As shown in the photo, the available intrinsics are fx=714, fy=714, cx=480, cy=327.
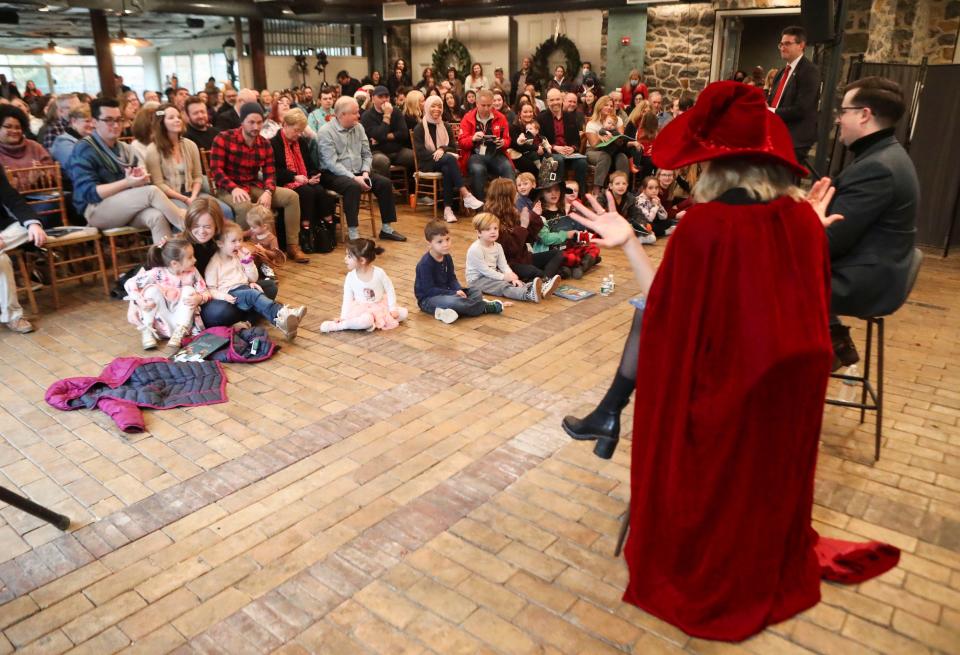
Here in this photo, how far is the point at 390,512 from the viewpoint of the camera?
8.72 feet

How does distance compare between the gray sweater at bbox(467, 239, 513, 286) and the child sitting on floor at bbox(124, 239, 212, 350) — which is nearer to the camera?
the child sitting on floor at bbox(124, 239, 212, 350)

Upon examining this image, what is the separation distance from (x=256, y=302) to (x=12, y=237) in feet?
5.33

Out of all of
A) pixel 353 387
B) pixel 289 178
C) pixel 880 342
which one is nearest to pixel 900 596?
pixel 880 342

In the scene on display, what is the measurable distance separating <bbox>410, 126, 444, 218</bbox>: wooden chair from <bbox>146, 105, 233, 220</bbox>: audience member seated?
2.54 m

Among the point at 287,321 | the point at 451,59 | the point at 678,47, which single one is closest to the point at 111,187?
the point at 287,321

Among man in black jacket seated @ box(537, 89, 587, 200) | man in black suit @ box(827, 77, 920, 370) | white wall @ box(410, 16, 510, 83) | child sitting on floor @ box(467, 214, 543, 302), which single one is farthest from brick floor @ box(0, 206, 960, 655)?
white wall @ box(410, 16, 510, 83)

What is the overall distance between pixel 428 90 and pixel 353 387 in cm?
1011

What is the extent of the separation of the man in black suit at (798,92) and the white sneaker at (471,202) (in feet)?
10.5

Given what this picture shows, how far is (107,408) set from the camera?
3.42 meters

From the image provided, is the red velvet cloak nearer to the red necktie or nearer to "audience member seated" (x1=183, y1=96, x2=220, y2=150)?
the red necktie

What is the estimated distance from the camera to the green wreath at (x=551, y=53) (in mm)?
13828

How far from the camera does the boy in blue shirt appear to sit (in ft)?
15.3

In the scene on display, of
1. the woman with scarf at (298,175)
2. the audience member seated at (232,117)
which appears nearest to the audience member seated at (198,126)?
the woman with scarf at (298,175)

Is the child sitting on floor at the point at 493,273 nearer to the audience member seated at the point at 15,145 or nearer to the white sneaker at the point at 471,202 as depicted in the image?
the white sneaker at the point at 471,202
